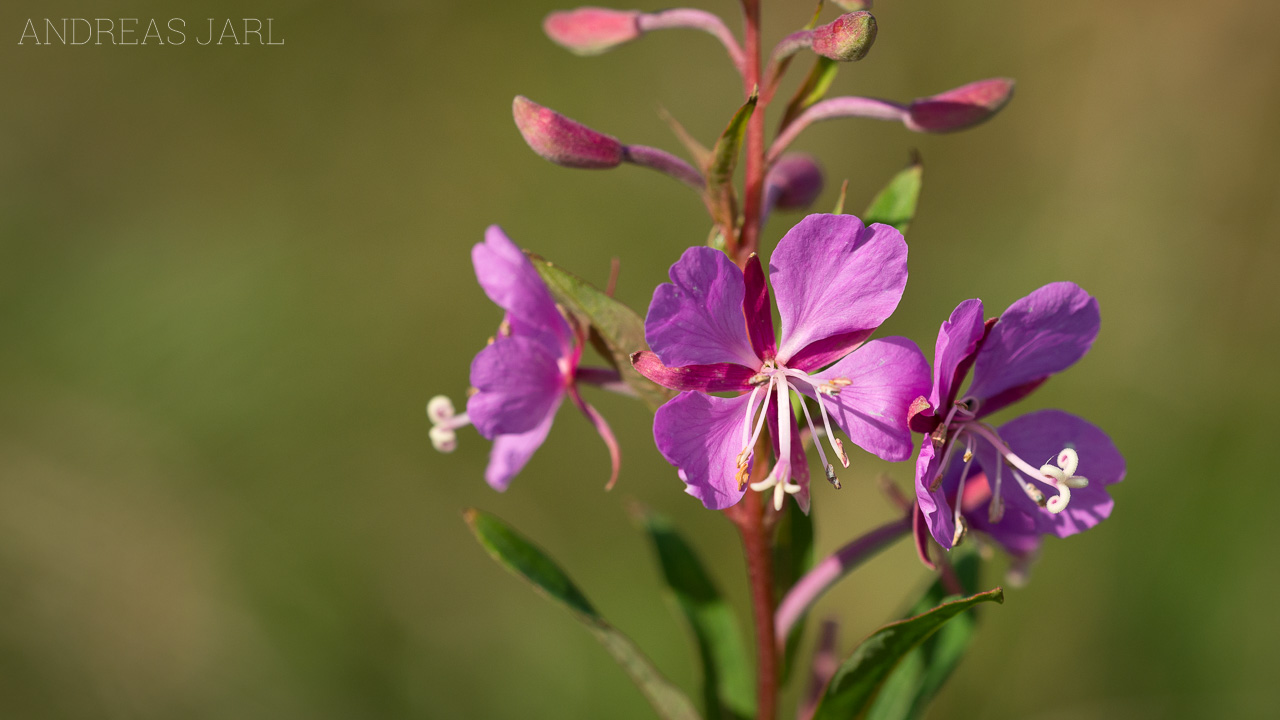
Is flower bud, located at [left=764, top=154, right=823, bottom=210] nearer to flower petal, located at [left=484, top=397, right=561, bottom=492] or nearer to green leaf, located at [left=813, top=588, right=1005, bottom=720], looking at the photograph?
flower petal, located at [left=484, top=397, right=561, bottom=492]

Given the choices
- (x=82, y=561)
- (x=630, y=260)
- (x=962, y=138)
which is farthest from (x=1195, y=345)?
(x=82, y=561)

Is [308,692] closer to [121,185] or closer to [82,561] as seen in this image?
[82,561]

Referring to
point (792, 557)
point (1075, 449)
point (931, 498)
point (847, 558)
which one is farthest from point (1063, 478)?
point (792, 557)

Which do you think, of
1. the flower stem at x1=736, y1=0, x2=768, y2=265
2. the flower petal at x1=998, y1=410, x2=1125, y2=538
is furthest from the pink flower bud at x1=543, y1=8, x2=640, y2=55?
the flower petal at x1=998, y1=410, x2=1125, y2=538

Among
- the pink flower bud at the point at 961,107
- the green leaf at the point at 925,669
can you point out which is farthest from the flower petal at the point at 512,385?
the green leaf at the point at 925,669

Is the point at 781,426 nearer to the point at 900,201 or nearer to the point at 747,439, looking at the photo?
the point at 747,439

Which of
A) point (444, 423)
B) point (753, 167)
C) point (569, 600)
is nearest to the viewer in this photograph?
point (753, 167)

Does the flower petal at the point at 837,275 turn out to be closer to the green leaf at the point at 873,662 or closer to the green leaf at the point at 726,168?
the green leaf at the point at 726,168
